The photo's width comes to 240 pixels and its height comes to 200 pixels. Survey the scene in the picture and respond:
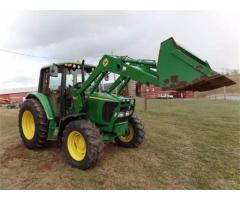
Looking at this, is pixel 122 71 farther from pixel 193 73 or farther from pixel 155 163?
pixel 155 163

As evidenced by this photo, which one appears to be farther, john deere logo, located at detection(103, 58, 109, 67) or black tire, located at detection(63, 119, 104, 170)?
john deere logo, located at detection(103, 58, 109, 67)

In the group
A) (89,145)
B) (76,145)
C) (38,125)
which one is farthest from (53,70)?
(89,145)

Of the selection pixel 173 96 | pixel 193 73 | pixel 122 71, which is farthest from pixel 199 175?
pixel 173 96

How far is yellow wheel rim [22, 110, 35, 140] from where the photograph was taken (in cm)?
677

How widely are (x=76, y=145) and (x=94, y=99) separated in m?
1.16

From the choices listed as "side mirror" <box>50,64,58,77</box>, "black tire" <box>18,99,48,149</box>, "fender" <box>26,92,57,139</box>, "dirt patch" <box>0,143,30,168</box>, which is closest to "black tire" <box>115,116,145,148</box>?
"fender" <box>26,92,57,139</box>

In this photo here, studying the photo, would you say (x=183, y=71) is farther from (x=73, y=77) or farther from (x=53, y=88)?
(x=53, y=88)

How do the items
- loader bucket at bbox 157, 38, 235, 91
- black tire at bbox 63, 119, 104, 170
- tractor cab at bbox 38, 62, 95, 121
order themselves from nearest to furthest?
1. loader bucket at bbox 157, 38, 235, 91
2. black tire at bbox 63, 119, 104, 170
3. tractor cab at bbox 38, 62, 95, 121

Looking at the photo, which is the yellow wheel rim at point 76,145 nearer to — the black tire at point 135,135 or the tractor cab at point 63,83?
the tractor cab at point 63,83

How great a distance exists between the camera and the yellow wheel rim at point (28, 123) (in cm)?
677

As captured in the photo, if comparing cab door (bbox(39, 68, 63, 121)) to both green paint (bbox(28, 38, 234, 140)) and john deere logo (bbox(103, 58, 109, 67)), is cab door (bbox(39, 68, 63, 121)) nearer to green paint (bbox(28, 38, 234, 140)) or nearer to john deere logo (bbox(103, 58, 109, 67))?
green paint (bbox(28, 38, 234, 140))

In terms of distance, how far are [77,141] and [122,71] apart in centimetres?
190

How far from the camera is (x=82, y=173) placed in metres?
4.90

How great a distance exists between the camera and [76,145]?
548 cm
